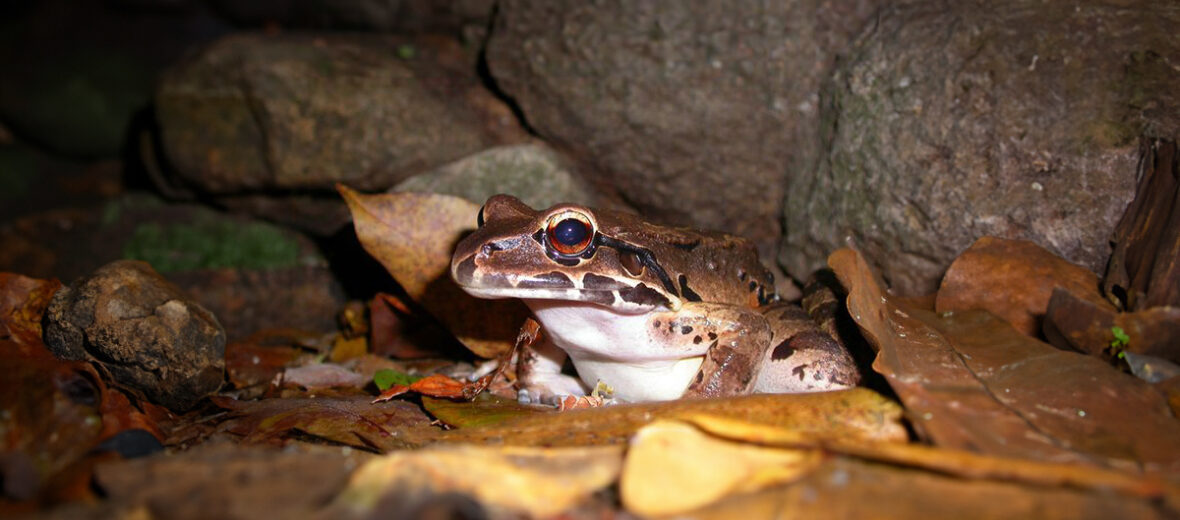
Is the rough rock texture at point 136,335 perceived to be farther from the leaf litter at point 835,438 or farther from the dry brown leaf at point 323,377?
the dry brown leaf at point 323,377

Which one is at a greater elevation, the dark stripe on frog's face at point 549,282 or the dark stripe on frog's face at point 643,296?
the dark stripe on frog's face at point 549,282

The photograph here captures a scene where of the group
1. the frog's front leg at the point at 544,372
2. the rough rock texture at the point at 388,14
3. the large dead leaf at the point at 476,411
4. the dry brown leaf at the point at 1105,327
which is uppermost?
the rough rock texture at the point at 388,14

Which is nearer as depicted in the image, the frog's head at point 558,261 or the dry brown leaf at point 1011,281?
the frog's head at point 558,261

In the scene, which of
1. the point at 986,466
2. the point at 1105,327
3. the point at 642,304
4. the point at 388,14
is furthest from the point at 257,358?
the point at 1105,327

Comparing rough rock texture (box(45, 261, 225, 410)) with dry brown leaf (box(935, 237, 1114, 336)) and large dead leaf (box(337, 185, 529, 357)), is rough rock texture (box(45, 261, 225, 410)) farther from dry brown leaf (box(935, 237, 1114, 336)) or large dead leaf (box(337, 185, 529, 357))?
dry brown leaf (box(935, 237, 1114, 336))

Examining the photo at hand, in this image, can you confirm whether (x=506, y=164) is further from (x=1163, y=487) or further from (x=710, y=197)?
(x=1163, y=487)

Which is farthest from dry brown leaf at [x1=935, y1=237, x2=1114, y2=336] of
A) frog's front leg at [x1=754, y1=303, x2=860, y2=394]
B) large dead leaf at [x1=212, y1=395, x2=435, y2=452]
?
large dead leaf at [x1=212, y1=395, x2=435, y2=452]

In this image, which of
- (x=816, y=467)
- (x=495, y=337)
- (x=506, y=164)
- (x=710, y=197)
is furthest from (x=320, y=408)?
(x=710, y=197)

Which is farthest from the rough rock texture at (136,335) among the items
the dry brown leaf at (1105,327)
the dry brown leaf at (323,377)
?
the dry brown leaf at (1105,327)
